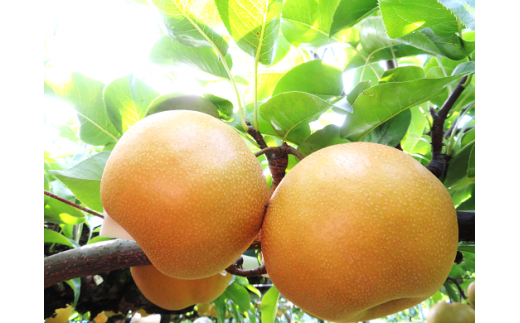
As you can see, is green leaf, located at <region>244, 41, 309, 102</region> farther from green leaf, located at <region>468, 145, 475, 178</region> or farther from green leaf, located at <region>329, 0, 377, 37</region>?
green leaf, located at <region>468, 145, 475, 178</region>

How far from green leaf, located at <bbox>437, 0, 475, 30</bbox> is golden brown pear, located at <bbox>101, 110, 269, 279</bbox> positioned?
0.36 meters

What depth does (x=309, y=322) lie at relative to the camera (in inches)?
127

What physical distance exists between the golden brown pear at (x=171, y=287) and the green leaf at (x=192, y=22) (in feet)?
1.95

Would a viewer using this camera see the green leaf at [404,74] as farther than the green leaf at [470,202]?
No

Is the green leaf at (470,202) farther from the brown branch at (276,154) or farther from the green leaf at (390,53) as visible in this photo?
the brown branch at (276,154)

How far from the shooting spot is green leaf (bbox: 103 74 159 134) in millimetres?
664

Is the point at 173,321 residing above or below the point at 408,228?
below

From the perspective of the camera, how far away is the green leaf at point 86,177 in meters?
0.62

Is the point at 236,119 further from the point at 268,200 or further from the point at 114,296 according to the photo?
the point at 114,296

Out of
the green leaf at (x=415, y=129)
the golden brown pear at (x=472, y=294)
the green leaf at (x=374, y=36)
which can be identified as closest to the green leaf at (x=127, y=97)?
the green leaf at (x=374, y=36)
